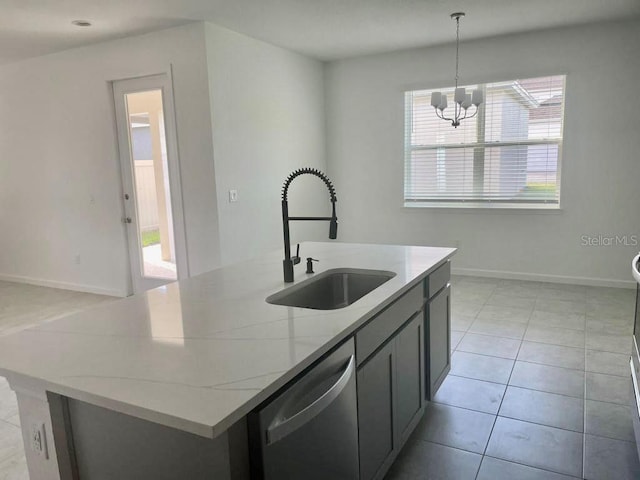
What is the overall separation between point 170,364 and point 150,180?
3920 mm

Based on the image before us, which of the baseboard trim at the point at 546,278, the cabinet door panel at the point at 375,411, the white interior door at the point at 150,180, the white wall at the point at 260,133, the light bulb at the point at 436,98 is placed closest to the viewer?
the cabinet door panel at the point at 375,411

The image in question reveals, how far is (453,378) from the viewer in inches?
118

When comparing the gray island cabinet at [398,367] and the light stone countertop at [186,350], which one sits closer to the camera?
the light stone countertop at [186,350]

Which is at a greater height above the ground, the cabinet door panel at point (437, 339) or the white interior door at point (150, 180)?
the white interior door at point (150, 180)

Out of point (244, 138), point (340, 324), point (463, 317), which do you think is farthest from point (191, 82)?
point (340, 324)

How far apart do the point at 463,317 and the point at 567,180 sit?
6.79ft

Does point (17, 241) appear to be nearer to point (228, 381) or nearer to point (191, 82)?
point (191, 82)

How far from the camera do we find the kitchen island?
1065 mm

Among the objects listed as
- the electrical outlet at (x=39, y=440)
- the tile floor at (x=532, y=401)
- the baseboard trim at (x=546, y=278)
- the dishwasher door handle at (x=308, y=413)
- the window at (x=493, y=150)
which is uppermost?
the window at (x=493, y=150)

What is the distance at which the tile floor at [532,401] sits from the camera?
2146 millimetres

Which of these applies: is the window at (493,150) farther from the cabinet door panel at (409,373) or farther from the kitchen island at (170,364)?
the kitchen island at (170,364)
